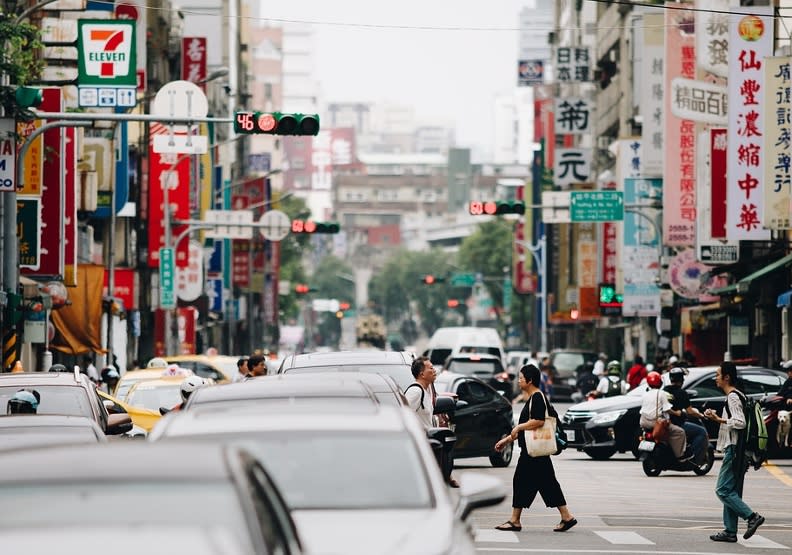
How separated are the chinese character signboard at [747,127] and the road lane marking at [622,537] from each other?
1993 cm

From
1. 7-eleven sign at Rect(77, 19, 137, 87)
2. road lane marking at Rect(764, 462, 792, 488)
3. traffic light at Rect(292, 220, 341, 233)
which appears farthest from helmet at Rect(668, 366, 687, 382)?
traffic light at Rect(292, 220, 341, 233)

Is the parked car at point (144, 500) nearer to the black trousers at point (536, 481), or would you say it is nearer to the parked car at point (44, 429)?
the parked car at point (44, 429)

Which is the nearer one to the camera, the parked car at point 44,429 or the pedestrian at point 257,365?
the parked car at point 44,429

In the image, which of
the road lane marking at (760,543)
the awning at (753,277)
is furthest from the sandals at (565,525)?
the awning at (753,277)

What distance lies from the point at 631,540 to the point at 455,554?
9.13 meters

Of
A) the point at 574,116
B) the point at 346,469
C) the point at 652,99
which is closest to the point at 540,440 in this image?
the point at 346,469

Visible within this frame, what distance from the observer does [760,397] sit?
3055 centimetres

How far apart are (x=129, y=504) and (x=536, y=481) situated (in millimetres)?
11513

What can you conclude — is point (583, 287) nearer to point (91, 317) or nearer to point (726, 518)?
point (91, 317)

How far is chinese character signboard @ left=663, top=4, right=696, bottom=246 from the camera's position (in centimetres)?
5134

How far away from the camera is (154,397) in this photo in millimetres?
27609

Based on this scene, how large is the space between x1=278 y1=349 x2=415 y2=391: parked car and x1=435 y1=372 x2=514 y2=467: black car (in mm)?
4860

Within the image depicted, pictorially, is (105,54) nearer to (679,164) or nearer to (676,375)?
(676,375)

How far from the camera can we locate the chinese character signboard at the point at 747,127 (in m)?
37.1
